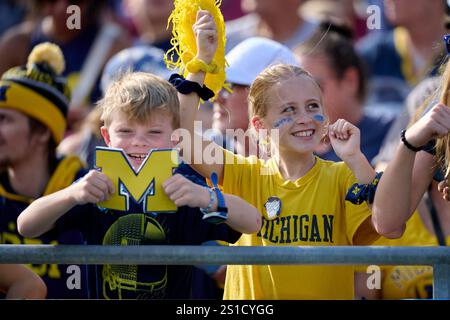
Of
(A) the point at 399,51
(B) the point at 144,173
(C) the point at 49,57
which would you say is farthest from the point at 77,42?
(B) the point at 144,173

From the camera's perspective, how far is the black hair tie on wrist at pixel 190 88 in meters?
3.32

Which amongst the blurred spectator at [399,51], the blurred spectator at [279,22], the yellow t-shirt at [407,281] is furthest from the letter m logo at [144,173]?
the blurred spectator at [399,51]

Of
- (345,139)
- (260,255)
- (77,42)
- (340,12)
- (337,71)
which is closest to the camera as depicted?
(260,255)

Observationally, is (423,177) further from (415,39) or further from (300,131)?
(415,39)

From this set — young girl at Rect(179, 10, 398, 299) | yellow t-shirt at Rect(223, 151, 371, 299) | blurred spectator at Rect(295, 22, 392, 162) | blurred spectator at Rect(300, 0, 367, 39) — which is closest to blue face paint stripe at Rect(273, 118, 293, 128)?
young girl at Rect(179, 10, 398, 299)

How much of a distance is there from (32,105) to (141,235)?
5.91ft

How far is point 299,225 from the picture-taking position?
10.8 feet

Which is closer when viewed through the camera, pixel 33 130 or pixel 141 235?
pixel 141 235

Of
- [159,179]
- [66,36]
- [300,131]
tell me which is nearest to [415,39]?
[66,36]

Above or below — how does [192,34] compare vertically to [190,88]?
above

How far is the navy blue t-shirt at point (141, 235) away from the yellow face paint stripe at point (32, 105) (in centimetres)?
168

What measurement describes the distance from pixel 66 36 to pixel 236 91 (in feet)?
8.93

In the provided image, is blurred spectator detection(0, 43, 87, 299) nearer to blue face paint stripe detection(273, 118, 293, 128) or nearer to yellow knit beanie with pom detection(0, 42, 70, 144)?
yellow knit beanie with pom detection(0, 42, 70, 144)

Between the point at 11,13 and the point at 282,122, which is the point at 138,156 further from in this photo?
the point at 11,13
